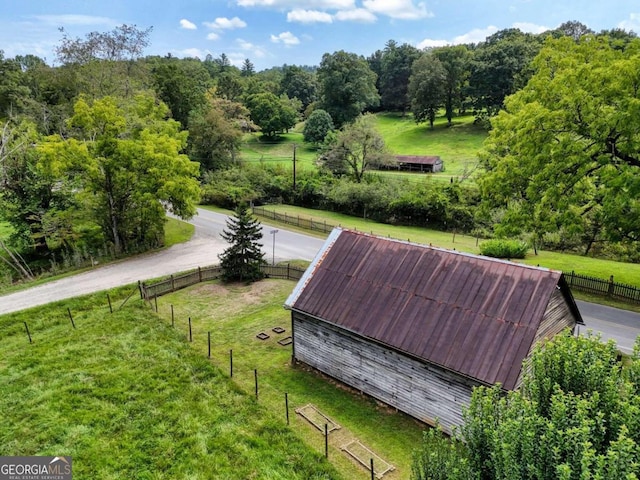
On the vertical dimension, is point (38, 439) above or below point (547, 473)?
below

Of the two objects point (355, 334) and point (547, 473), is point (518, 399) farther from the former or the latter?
point (355, 334)

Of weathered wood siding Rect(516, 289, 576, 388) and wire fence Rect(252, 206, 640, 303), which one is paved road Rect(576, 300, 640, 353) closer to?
wire fence Rect(252, 206, 640, 303)

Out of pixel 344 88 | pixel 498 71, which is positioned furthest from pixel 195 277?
pixel 498 71

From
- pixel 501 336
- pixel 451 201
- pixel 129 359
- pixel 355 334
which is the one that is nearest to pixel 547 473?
pixel 501 336

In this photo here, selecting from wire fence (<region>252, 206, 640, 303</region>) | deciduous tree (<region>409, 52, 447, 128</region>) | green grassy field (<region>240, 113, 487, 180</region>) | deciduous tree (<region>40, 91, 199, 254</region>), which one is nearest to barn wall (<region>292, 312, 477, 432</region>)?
wire fence (<region>252, 206, 640, 303</region>)

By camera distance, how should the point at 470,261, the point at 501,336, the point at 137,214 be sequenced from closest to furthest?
the point at 501,336, the point at 470,261, the point at 137,214
